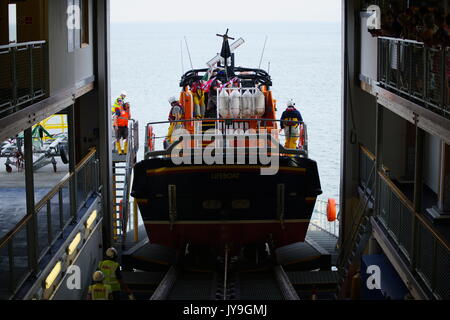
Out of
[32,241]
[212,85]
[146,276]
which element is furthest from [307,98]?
[32,241]

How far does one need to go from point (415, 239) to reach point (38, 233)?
19.6 ft

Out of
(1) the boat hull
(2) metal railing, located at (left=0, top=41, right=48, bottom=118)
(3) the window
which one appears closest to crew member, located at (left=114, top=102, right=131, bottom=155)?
(3) the window

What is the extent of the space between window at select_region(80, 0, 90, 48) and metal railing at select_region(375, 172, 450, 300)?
6637 mm

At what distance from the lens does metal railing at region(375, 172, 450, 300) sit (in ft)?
35.7

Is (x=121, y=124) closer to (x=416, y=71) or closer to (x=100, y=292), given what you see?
(x=100, y=292)

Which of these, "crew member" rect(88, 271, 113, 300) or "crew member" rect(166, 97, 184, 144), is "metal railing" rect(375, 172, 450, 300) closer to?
"crew member" rect(88, 271, 113, 300)

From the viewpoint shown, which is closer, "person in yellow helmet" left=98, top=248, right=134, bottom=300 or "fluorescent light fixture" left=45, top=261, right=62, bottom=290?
"fluorescent light fixture" left=45, top=261, right=62, bottom=290

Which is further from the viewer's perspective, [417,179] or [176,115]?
[176,115]

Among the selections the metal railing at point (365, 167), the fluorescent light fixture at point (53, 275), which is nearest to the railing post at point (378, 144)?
the metal railing at point (365, 167)

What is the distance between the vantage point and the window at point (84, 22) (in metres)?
17.6

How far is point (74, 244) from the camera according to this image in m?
14.9

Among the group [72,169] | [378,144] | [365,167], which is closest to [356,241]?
[365,167]

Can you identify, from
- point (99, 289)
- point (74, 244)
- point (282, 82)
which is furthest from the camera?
point (282, 82)
